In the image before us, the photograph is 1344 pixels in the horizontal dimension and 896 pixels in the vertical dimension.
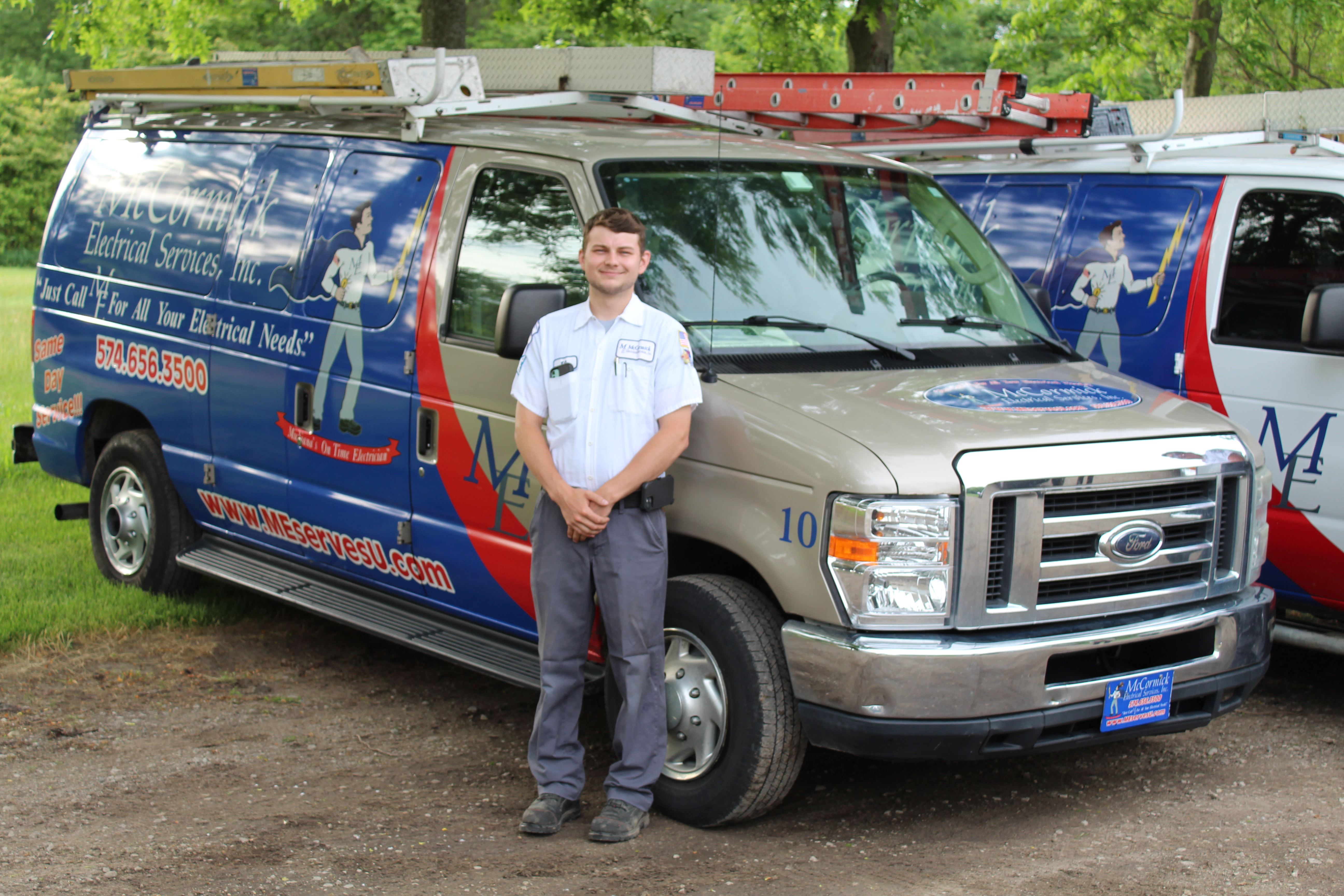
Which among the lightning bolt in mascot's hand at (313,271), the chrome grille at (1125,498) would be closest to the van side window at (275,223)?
the lightning bolt in mascot's hand at (313,271)

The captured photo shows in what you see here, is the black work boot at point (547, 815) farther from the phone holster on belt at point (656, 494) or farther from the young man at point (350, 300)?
the young man at point (350, 300)

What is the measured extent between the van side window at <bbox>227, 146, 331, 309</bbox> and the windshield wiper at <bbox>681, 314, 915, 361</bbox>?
7.20 feet

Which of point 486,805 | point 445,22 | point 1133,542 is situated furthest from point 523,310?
point 445,22

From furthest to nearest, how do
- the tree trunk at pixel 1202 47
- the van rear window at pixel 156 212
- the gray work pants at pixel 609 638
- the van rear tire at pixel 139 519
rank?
the tree trunk at pixel 1202 47, the van rear tire at pixel 139 519, the van rear window at pixel 156 212, the gray work pants at pixel 609 638

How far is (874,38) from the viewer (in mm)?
13922

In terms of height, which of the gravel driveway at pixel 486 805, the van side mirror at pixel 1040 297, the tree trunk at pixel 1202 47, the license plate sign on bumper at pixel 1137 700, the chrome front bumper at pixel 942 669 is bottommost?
the gravel driveway at pixel 486 805

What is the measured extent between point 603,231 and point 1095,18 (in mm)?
15347

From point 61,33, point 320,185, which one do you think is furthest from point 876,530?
point 61,33

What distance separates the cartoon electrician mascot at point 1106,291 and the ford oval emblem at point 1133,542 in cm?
229

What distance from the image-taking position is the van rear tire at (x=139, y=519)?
7.25 metres

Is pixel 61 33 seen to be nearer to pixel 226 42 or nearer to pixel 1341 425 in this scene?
pixel 1341 425

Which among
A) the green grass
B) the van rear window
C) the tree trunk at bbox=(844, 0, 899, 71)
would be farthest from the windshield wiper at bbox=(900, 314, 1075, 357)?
the tree trunk at bbox=(844, 0, 899, 71)

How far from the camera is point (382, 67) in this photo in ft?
18.8

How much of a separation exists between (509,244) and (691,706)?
1862 mm
